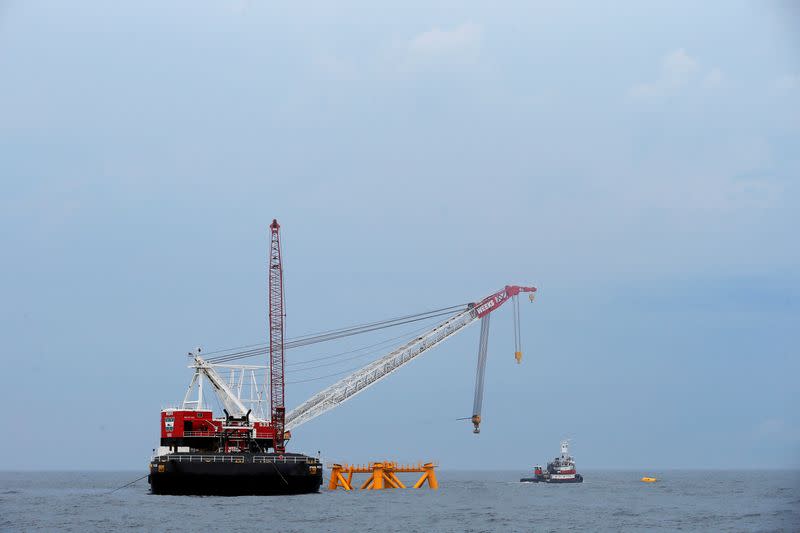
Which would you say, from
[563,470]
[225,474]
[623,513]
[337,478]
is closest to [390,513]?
[225,474]

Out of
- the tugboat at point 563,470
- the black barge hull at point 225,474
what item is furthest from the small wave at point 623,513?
the tugboat at point 563,470

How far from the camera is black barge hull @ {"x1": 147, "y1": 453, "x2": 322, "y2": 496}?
8694 cm

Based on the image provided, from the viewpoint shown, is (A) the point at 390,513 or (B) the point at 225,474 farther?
(B) the point at 225,474

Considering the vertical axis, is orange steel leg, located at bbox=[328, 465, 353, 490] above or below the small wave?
above

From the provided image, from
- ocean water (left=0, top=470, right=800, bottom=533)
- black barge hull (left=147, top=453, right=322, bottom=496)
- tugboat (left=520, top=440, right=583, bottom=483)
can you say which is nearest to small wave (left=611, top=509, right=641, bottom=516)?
ocean water (left=0, top=470, right=800, bottom=533)

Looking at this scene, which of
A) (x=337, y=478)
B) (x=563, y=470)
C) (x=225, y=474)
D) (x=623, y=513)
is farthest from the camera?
(x=563, y=470)

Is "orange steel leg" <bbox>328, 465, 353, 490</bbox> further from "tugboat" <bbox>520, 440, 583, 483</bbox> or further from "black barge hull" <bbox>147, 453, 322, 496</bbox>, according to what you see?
"tugboat" <bbox>520, 440, 583, 483</bbox>

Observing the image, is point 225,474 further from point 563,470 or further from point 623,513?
point 563,470

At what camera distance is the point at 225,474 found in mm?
87125

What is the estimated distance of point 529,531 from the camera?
64.6 metres

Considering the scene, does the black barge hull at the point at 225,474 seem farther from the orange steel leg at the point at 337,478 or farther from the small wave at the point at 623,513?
the small wave at the point at 623,513

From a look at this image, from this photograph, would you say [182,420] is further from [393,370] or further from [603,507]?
[603,507]

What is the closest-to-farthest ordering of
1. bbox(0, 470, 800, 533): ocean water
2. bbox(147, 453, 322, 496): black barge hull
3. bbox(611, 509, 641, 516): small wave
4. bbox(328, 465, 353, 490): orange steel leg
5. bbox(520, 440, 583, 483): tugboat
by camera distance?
bbox(0, 470, 800, 533): ocean water, bbox(611, 509, 641, 516): small wave, bbox(147, 453, 322, 496): black barge hull, bbox(328, 465, 353, 490): orange steel leg, bbox(520, 440, 583, 483): tugboat

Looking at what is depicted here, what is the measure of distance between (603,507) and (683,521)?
55.1 ft
